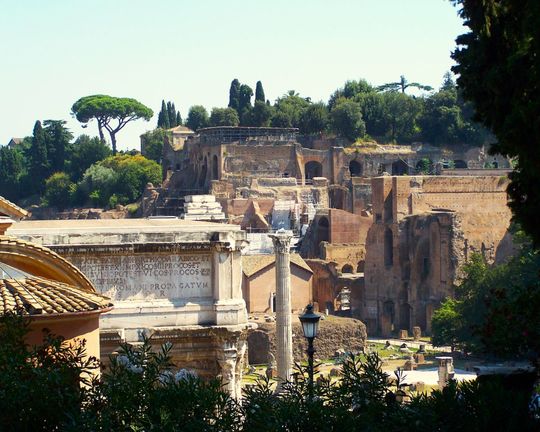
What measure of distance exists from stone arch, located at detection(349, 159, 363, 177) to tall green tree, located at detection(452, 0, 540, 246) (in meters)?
65.3

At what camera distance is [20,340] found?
8.74 metres

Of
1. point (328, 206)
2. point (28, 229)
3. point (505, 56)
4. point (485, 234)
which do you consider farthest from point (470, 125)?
point (505, 56)

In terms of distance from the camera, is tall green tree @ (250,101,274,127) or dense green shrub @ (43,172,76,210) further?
dense green shrub @ (43,172,76,210)

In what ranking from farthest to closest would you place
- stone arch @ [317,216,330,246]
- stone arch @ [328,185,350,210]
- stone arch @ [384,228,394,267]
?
stone arch @ [328,185,350,210] < stone arch @ [317,216,330,246] < stone arch @ [384,228,394,267]

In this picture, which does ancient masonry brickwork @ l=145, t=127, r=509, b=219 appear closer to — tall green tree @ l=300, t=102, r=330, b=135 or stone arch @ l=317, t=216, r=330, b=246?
tall green tree @ l=300, t=102, r=330, b=135

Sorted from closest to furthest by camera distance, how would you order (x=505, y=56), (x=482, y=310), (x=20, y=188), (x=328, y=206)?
1. (x=505, y=56)
2. (x=482, y=310)
3. (x=328, y=206)
4. (x=20, y=188)

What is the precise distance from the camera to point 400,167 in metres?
77.5

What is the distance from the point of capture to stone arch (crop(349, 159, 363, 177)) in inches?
3017

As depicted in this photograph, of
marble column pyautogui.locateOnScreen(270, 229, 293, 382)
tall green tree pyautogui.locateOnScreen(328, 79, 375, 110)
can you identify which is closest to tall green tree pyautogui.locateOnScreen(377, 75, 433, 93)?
tall green tree pyautogui.locateOnScreen(328, 79, 375, 110)

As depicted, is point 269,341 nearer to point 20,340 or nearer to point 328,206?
point 328,206

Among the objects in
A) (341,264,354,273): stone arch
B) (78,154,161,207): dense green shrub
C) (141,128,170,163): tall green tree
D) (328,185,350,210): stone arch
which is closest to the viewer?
(341,264,354,273): stone arch

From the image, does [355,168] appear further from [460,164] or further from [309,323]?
[309,323]

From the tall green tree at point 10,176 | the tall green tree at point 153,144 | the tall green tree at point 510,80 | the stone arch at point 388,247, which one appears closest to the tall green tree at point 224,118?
the tall green tree at point 153,144

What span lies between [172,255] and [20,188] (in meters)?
76.4
